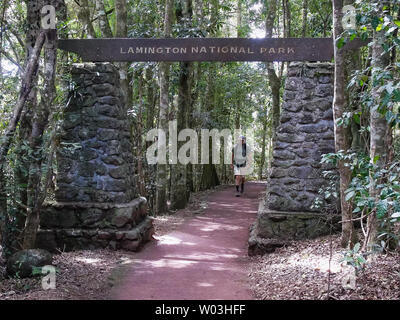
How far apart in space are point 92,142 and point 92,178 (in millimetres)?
610

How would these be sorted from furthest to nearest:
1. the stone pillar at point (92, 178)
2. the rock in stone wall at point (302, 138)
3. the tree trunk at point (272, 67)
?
the tree trunk at point (272, 67) → the stone pillar at point (92, 178) → the rock in stone wall at point (302, 138)

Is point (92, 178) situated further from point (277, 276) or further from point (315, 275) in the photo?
point (315, 275)

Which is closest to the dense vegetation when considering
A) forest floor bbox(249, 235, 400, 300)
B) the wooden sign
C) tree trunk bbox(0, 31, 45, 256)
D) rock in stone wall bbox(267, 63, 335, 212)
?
tree trunk bbox(0, 31, 45, 256)

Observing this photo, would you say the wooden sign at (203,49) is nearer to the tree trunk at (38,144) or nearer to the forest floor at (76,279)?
the tree trunk at (38,144)

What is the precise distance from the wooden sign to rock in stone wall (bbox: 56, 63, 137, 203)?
1.15ft

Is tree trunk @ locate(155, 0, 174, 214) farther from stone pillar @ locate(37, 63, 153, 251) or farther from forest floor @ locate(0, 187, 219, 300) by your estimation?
forest floor @ locate(0, 187, 219, 300)

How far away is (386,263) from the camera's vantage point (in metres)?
4.29

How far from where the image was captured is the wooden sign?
645cm

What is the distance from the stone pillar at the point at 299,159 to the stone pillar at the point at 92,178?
7.47 feet

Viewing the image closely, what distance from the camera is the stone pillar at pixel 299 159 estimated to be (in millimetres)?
6301

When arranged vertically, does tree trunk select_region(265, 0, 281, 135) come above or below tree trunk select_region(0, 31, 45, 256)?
above

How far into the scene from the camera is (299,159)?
6477 millimetres

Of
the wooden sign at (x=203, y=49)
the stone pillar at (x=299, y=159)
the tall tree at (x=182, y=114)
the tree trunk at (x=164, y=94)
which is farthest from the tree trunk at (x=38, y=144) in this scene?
the tall tree at (x=182, y=114)
